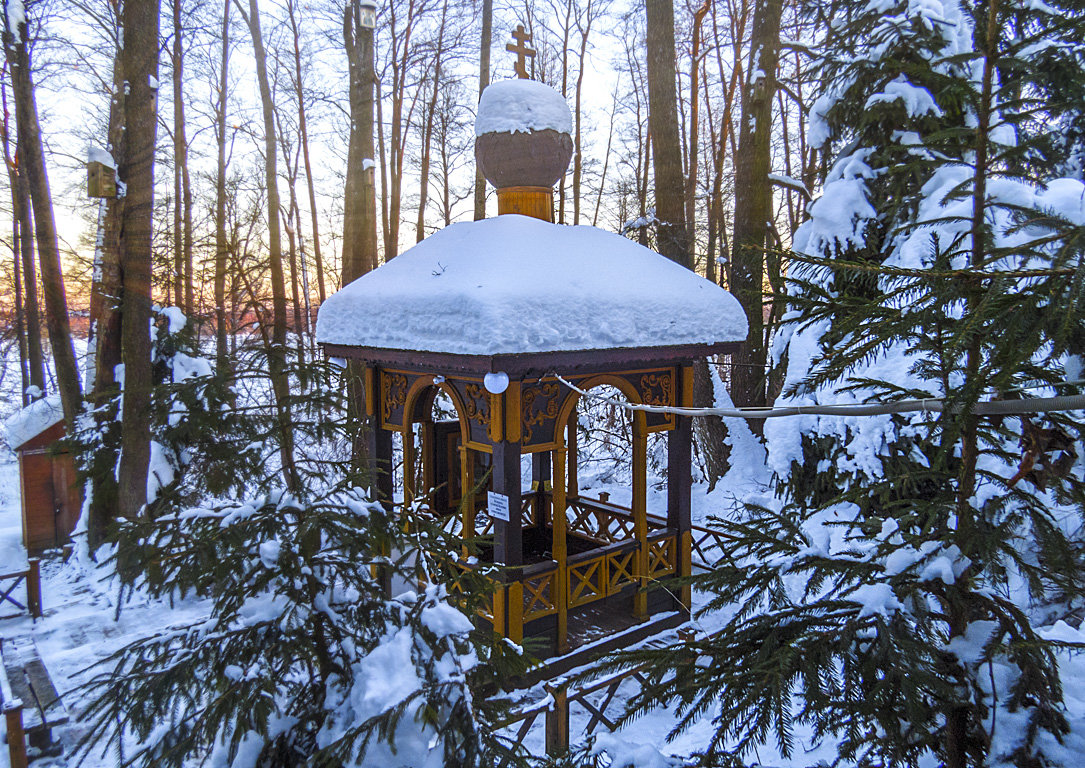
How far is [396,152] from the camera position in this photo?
1875 centimetres

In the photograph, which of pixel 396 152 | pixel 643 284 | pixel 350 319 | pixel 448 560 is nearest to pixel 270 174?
pixel 396 152

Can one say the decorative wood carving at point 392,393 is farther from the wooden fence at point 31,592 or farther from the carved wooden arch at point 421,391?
the wooden fence at point 31,592

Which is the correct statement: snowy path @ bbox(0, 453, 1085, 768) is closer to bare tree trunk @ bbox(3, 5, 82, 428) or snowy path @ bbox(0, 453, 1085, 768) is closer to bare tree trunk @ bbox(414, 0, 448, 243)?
bare tree trunk @ bbox(3, 5, 82, 428)

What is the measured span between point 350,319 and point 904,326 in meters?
5.88

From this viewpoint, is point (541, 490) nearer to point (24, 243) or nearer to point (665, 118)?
point (665, 118)

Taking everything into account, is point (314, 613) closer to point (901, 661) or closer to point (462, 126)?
point (901, 661)

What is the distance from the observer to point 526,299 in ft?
19.2

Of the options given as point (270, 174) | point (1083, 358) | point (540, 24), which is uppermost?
point (540, 24)

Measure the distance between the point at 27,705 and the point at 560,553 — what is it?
17.0ft

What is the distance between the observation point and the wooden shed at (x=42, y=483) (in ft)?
39.3

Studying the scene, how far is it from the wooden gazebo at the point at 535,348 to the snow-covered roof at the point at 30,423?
785 centimetres

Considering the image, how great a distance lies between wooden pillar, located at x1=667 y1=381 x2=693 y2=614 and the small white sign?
2164 millimetres

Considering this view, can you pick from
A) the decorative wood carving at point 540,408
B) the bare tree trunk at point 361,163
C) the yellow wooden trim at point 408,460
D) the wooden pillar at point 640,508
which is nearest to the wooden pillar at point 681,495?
the wooden pillar at point 640,508

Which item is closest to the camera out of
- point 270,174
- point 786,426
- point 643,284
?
point 643,284
